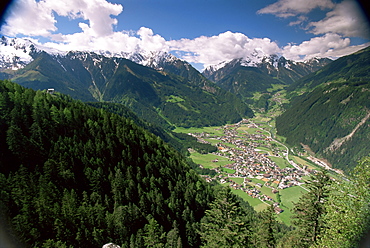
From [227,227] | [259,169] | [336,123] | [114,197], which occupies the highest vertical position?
[336,123]

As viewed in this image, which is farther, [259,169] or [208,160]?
[208,160]

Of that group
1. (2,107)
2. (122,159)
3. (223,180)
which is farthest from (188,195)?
(223,180)

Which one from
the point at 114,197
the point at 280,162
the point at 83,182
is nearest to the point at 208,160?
the point at 280,162

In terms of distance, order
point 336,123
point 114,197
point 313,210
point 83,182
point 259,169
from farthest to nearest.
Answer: point 336,123, point 259,169, point 114,197, point 83,182, point 313,210

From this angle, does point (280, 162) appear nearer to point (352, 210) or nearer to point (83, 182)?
point (83, 182)

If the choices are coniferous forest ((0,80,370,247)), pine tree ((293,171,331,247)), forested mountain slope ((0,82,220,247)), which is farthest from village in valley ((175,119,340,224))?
pine tree ((293,171,331,247))

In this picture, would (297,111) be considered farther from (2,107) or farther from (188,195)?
(2,107)

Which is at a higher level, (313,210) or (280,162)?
(313,210)
